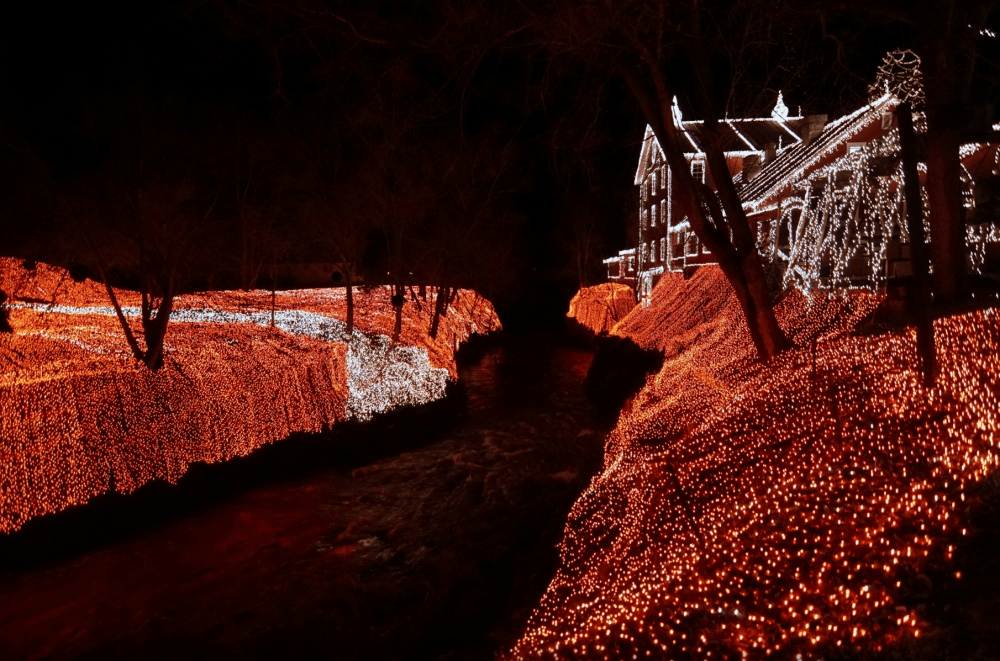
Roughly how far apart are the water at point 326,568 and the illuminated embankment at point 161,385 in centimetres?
85

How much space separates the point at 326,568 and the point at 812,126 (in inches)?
911

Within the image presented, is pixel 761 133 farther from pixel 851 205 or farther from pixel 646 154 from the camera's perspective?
pixel 851 205

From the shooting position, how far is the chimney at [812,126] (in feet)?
→ 73.4

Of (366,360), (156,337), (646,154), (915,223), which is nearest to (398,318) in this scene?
(366,360)

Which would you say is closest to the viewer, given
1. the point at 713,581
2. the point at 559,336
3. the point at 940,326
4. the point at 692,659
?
the point at 692,659

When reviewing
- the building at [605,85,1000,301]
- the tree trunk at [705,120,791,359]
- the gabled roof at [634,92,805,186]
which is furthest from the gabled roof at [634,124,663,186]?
the tree trunk at [705,120,791,359]

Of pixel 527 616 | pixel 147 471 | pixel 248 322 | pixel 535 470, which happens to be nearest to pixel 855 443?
pixel 527 616

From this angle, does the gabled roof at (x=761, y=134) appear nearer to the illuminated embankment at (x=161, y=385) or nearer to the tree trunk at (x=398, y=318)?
the tree trunk at (x=398, y=318)

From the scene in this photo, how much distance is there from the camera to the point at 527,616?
702 centimetres

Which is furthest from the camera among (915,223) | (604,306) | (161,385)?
(604,306)

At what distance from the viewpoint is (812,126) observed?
2298cm

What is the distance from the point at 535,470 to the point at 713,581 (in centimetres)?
909

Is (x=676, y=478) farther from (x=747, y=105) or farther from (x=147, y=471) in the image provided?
(x=147, y=471)

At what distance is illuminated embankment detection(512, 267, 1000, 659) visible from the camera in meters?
4.30
